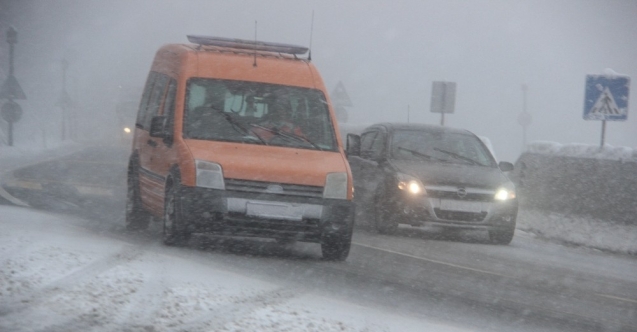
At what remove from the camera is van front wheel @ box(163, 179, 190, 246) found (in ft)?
35.9

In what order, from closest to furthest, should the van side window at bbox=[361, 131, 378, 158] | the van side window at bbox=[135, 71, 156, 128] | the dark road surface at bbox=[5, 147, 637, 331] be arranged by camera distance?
the dark road surface at bbox=[5, 147, 637, 331] < the van side window at bbox=[135, 71, 156, 128] < the van side window at bbox=[361, 131, 378, 158]

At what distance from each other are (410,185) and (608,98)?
473 centimetres

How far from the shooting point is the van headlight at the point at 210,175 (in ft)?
35.3

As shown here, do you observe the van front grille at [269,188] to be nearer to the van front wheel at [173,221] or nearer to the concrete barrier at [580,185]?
the van front wheel at [173,221]

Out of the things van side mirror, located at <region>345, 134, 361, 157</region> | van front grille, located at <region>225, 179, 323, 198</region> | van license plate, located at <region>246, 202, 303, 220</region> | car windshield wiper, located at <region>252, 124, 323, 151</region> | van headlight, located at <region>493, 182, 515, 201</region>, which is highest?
car windshield wiper, located at <region>252, 124, 323, 151</region>

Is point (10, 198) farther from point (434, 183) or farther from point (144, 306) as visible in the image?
point (144, 306)

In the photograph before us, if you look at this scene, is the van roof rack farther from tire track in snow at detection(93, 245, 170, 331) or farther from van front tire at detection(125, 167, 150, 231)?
tire track in snow at detection(93, 245, 170, 331)

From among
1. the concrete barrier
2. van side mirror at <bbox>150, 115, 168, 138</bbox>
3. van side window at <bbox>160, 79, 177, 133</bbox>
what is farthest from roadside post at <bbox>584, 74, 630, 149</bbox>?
van side mirror at <bbox>150, 115, 168, 138</bbox>

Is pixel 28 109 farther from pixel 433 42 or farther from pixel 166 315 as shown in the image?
pixel 433 42

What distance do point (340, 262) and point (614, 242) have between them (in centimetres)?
611

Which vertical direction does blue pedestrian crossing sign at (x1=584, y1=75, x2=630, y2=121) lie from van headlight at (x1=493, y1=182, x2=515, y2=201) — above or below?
above

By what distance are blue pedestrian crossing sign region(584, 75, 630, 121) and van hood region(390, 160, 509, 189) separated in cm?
293

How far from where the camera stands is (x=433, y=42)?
164m

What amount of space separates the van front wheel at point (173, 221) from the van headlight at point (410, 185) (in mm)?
4172
